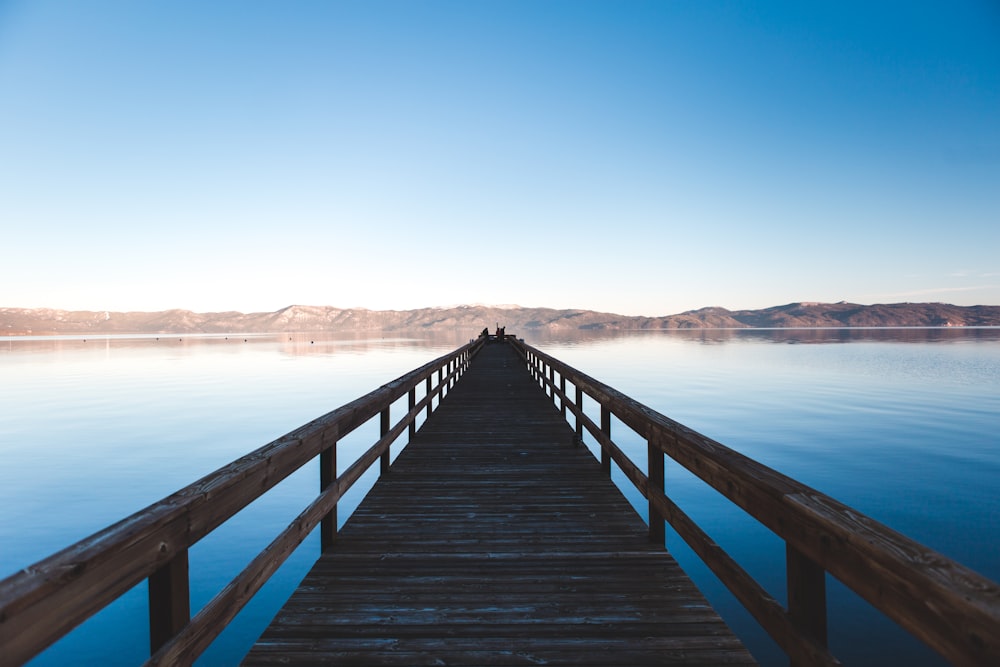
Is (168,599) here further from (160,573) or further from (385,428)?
(385,428)

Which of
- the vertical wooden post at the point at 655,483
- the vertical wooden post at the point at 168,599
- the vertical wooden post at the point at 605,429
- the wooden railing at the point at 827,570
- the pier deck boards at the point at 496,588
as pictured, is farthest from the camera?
the vertical wooden post at the point at 605,429

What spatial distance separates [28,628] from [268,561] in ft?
4.74

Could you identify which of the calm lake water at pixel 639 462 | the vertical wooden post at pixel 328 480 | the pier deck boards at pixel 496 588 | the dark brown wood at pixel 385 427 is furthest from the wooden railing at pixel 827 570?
the calm lake water at pixel 639 462

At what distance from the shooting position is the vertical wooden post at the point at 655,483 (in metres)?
3.42

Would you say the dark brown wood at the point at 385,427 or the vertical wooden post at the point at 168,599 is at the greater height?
the vertical wooden post at the point at 168,599

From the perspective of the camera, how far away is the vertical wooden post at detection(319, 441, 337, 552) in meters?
3.49

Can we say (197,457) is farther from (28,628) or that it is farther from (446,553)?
(28,628)

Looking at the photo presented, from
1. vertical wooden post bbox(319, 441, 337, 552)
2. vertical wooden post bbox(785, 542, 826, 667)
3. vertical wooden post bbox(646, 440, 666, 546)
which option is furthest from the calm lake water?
vertical wooden post bbox(785, 542, 826, 667)

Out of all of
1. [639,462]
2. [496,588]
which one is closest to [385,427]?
[496,588]

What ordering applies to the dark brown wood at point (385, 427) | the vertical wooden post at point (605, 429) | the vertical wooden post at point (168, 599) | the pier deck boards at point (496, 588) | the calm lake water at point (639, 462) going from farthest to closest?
the calm lake water at point (639, 462) → the dark brown wood at point (385, 427) → the vertical wooden post at point (605, 429) → the pier deck boards at point (496, 588) → the vertical wooden post at point (168, 599)

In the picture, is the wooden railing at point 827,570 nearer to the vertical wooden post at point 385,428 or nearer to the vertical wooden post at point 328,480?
the vertical wooden post at point 328,480

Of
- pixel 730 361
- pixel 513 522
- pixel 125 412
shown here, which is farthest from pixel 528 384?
pixel 730 361

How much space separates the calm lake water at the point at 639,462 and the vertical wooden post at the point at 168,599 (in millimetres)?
5729

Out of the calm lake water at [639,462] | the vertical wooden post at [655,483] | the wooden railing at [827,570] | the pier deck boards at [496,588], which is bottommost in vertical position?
the calm lake water at [639,462]
